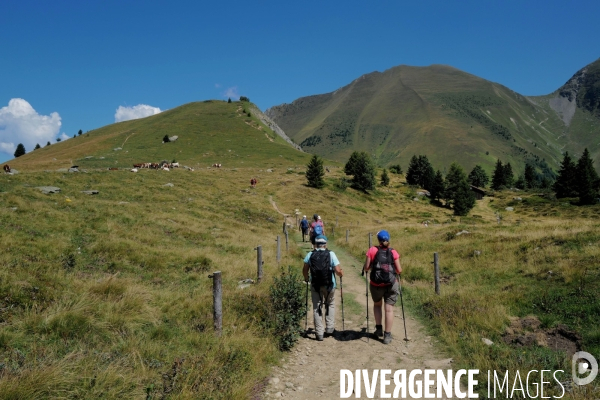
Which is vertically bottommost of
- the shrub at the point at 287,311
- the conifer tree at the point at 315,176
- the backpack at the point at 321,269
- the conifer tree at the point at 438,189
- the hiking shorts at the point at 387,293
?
the shrub at the point at 287,311

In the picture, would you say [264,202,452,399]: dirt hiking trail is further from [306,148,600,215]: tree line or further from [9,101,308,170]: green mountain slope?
[9,101,308,170]: green mountain slope

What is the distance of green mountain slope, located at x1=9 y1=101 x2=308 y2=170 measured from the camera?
257 feet

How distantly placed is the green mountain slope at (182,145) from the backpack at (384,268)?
69681mm

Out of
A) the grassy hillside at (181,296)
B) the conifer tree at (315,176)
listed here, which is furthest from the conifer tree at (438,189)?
the grassy hillside at (181,296)

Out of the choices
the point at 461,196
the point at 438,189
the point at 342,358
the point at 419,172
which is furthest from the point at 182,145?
the point at 342,358

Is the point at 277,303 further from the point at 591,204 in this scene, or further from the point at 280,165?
the point at 591,204

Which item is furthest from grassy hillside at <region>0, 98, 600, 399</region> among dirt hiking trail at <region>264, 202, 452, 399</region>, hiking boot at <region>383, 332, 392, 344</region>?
hiking boot at <region>383, 332, 392, 344</region>

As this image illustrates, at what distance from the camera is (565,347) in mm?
6926

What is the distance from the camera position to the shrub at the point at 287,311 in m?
7.65

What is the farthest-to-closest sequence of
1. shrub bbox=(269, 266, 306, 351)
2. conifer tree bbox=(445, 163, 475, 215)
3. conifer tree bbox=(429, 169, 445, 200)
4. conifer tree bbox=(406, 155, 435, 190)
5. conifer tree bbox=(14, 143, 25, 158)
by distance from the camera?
1. conifer tree bbox=(14, 143, 25, 158)
2. conifer tree bbox=(406, 155, 435, 190)
3. conifer tree bbox=(429, 169, 445, 200)
4. conifer tree bbox=(445, 163, 475, 215)
5. shrub bbox=(269, 266, 306, 351)

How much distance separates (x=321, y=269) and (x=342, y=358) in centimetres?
197

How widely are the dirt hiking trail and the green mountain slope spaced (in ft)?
227

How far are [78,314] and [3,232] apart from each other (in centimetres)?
948

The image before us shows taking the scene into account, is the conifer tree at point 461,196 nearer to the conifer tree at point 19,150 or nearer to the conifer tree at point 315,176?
the conifer tree at point 315,176
